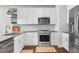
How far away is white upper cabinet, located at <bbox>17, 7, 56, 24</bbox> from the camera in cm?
574

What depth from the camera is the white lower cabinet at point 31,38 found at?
5496 mm

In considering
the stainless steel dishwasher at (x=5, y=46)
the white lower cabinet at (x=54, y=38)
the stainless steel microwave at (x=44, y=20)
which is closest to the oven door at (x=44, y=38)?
the white lower cabinet at (x=54, y=38)

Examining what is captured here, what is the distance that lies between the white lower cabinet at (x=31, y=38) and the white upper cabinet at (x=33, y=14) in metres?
0.60

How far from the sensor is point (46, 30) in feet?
19.6

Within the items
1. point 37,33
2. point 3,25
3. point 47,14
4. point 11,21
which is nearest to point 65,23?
point 47,14

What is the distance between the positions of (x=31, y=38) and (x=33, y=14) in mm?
1108

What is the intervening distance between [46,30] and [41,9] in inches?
40.0

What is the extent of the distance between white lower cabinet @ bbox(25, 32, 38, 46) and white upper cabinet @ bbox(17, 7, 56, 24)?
0.60 m

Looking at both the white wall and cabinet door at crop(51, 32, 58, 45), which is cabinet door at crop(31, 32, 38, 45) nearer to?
cabinet door at crop(51, 32, 58, 45)

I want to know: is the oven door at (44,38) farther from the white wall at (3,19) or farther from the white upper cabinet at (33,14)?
the white wall at (3,19)

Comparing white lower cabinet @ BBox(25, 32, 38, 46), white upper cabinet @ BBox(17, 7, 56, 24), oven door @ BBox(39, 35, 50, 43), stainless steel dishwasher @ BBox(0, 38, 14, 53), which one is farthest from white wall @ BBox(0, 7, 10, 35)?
stainless steel dishwasher @ BBox(0, 38, 14, 53)

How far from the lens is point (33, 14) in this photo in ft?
18.9
